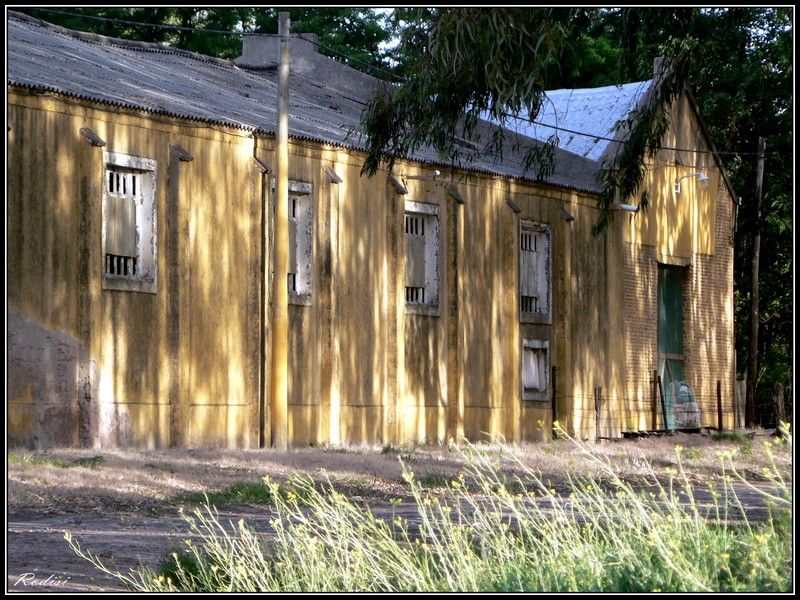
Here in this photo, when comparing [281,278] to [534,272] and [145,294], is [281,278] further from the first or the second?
[534,272]

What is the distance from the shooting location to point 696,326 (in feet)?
112

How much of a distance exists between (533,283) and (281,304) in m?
8.45

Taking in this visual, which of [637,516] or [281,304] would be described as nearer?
[637,516]

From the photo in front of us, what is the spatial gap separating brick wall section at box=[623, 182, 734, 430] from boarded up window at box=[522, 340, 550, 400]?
107 inches

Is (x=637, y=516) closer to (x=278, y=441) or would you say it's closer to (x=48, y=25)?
(x=278, y=441)

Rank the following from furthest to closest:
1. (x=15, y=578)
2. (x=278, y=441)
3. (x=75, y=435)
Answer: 1. (x=278, y=441)
2. (x=75, y=435)
3. (x=15, y=578)

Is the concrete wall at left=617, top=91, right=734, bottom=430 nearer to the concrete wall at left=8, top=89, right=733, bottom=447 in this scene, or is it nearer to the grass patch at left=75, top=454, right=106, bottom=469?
the concrete wall at left=8, top=89, right=733, bottom=447

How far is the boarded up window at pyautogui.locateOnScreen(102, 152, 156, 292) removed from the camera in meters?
21.2

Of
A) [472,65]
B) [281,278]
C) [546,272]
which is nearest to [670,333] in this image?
[546,272]

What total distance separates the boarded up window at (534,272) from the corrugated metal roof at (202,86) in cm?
113

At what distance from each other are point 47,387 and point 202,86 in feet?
27.7

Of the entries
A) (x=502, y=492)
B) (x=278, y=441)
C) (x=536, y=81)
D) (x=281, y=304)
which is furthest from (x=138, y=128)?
(x=502, y=492)

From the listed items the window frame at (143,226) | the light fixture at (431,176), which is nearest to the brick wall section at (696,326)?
the light fixture at (431,176)

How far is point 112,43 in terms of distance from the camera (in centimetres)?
2802
